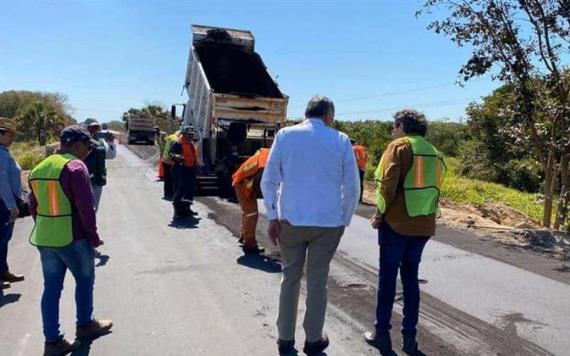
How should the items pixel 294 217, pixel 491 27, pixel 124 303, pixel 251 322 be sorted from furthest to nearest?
pixel 491 27
pixel 124 303
pixel 251 322
pixel 294 217

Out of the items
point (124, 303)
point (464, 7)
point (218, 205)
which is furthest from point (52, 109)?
point (124, 303)

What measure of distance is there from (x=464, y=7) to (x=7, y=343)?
9662mm

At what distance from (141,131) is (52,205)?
3889 cm

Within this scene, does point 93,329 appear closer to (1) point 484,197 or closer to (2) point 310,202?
(2) point 310,202

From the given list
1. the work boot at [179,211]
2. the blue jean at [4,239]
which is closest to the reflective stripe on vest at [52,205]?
the blue jean at [4,239]

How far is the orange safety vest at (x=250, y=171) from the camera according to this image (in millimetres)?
6875

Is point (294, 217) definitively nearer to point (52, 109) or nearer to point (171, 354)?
point (171, 354)

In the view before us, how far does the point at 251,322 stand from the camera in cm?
485

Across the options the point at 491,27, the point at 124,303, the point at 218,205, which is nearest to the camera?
the point at 124,303

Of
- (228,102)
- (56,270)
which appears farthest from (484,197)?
(56,270)

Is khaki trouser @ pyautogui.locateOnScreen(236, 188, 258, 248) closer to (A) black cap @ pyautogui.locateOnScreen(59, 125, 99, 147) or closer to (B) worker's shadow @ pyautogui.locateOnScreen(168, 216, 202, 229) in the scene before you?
(B) worker's shadow @ pyautogui.locateOnScreen(168, 216, 202, 229)

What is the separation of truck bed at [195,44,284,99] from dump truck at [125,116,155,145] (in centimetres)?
2708

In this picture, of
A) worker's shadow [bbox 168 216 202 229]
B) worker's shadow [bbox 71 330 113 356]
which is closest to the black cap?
worker's shadow [bbox 71 330 113 356]

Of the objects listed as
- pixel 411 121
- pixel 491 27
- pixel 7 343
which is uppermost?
pixel 491 27
